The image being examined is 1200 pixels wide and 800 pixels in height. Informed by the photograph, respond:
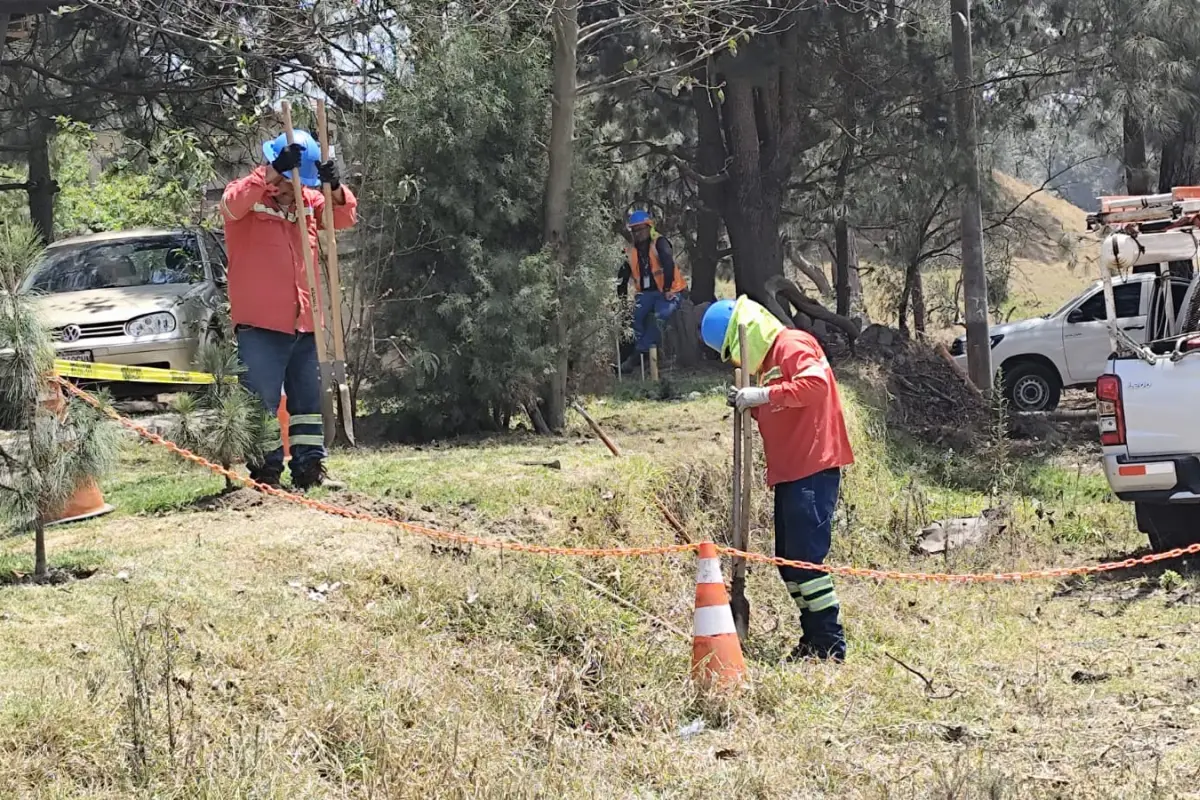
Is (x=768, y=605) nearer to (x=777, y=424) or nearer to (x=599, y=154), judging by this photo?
(x=777, y=424)

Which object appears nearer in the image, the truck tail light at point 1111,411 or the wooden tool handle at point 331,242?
the wooden tool handle at point 331,242

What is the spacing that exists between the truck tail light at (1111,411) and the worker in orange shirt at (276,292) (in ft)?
15.3

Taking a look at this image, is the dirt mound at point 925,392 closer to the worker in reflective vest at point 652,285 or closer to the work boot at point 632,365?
the worker in reflective vest at point 652,285

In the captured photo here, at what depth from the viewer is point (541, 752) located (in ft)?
16.1

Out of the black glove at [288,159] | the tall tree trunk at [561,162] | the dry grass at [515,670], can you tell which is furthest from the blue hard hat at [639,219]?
the black glove at [288,159]

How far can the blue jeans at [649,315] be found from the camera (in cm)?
1448

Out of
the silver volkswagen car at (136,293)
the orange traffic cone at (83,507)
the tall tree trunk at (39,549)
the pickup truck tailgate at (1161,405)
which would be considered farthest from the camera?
the silver volkswagen car at (136,293)

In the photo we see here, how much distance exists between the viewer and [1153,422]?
797 centimetres

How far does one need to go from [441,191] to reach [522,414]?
1.97 meters

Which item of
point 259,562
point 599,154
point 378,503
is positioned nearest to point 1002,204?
point 599,154

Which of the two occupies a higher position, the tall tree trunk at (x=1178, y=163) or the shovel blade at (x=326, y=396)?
the tall tree trunk at (x=1178, y=163)

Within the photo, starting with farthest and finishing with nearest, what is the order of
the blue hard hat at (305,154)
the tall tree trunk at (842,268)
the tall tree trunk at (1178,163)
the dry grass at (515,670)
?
the tall tree trunk at (842,268) → the tall tree trunk at (1178,163) → the blue hard hat at (305,154) → the dry grass at (515,670)

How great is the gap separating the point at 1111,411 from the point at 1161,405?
0.97 feet

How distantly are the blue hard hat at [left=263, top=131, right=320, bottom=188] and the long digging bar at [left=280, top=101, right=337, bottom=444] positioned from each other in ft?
0.20
